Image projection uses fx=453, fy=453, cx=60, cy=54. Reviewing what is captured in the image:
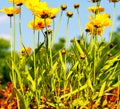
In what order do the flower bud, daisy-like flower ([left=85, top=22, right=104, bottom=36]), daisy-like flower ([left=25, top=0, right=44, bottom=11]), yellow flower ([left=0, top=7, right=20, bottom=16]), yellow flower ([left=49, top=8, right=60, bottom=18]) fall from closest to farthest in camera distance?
daisy-like flower ([left=25, top=0, right=44, bottom=11]) → yellow flower ([left=49, top=8, right=60, bottom=18]) → yellow flower ([left=0, top=7, right=20, bottom=16]) → daisy-like flower ([left=85, top=22, right=104, bottom=36]) → the flower bud

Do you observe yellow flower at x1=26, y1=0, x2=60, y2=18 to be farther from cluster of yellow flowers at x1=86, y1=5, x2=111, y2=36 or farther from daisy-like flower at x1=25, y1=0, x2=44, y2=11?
cluster of yellow flowers at x1=86, y1=5, x2=111, y2=36

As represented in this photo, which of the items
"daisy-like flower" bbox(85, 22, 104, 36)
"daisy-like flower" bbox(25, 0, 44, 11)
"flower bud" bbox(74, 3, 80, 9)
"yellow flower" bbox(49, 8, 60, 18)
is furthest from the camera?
"flower bud" bbox(74, 3, 80, 9)

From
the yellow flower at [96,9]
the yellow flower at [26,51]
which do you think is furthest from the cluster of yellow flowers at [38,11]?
the yellow flower at [96,9]

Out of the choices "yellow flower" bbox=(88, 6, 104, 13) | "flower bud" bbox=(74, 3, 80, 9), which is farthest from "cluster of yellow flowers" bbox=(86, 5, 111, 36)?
"flower bud" bbox=(74, 3, 80, 9)

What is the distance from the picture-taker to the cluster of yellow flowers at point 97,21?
11.1 feet

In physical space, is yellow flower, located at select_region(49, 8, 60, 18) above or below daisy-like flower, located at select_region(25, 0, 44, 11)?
below

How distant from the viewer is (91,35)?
12.9 feet

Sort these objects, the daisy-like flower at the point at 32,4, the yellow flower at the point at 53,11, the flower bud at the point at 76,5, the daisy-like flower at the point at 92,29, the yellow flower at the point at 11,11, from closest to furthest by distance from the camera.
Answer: the daisy-like flower at the point at 32,4
the yellow flower at the point at 53,11
the yellow flower at the point at 11,11
the daisy-like flower at the point at 92,29
the flower bud at the point at 76,5

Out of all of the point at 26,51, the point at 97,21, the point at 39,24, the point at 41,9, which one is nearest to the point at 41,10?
the point at 41,9

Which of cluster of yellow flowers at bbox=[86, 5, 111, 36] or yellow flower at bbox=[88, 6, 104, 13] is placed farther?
yellow flower at bbox=[88, 6, 104, 13]

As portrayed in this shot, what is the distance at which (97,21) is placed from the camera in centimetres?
339

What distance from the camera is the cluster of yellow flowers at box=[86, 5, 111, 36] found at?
3.38 meters

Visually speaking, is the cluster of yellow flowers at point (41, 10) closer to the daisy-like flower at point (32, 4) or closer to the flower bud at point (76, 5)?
the daisy-like flower at point (32, 4)

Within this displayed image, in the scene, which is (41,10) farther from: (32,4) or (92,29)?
(92,29)
